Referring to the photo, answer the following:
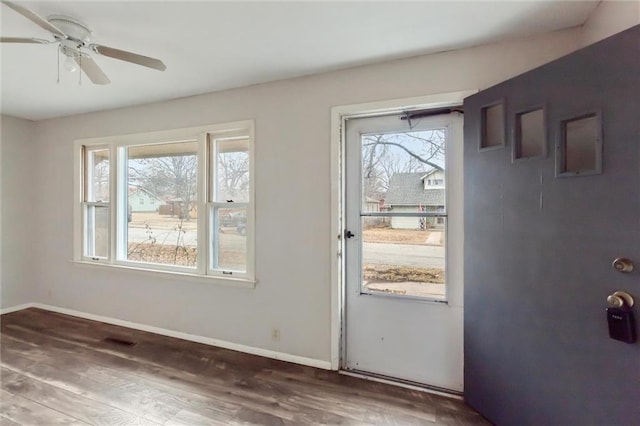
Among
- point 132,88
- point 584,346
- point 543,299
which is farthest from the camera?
point 132,88

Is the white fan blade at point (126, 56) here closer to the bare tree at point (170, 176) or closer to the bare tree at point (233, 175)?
the bare tree at point (233, 175)

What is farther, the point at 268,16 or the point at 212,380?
the point at 212,380

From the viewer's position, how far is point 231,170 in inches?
119

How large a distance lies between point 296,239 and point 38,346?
275 cm

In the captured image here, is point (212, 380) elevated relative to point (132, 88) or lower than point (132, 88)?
lower

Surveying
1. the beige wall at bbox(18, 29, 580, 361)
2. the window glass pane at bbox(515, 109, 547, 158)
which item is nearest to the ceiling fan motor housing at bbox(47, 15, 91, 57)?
the beige wall at bbox(18, 29, 580, 361)

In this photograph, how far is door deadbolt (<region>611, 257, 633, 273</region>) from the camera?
1263mm

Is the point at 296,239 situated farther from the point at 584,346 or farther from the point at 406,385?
the point at 584,346

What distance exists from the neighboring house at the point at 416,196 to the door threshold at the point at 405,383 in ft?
3.93

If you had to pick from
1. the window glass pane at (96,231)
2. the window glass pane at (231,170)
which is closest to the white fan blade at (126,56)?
the window glass pane at (231,170)

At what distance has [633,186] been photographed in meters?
1.25

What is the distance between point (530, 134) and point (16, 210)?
18.4ft

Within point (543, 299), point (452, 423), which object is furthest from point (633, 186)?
point (452, 423)

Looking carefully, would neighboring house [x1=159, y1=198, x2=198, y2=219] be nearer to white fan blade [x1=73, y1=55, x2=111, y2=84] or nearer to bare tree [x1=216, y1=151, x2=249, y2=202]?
bare tree [x1=216, y1=151, x2=249, y2=202]
